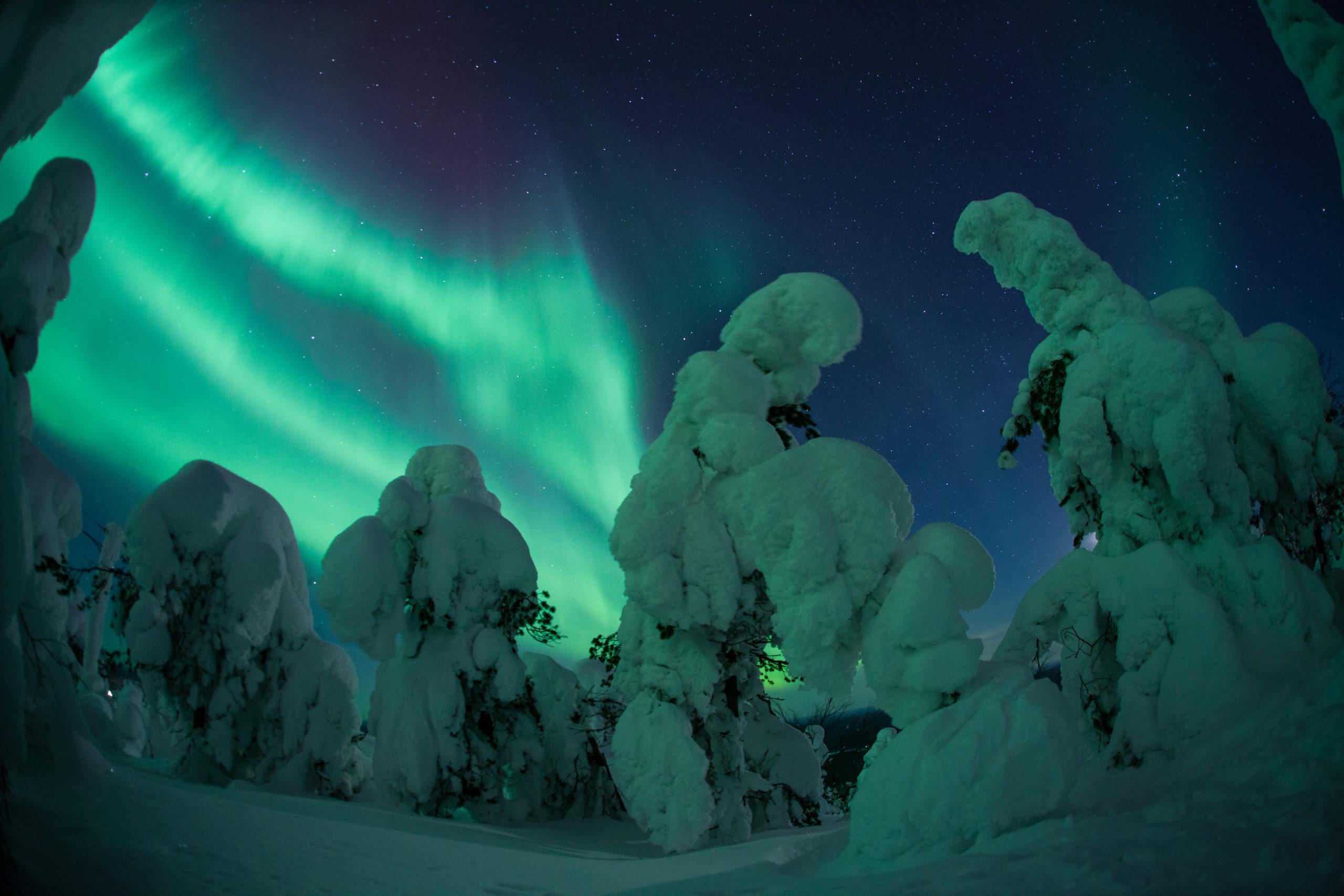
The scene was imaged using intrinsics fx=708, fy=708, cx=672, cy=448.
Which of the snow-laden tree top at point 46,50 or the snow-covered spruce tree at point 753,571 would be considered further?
the snow-covered spruce tree at point 753,571

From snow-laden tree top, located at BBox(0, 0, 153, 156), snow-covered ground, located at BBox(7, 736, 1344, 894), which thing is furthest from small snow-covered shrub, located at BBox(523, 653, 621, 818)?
snow-laden tree top, located at BBox(0, 0, 153, 156)

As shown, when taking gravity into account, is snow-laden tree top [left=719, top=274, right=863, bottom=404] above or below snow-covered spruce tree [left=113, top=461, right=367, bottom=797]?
above

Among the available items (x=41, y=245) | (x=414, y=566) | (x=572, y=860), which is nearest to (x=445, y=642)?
(x=414, y=566)

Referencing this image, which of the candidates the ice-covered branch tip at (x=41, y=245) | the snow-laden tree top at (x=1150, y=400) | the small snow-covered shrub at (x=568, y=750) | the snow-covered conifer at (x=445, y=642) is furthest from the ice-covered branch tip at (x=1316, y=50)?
the small snow-covered shrub at (x=568, y=750)

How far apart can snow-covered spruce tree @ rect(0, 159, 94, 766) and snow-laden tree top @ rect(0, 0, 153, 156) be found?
1406 mm

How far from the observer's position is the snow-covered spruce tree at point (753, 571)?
7.26 m

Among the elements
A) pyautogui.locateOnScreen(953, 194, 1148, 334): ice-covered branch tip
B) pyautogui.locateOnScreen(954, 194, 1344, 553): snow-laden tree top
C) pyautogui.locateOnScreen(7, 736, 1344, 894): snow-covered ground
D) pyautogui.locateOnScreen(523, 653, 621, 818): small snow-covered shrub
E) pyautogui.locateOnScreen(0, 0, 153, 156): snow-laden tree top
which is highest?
pyautogui.locateOnScreen(953, 194, 1148, 334): ice-covered branch tip

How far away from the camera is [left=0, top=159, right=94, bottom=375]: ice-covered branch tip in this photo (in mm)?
4820

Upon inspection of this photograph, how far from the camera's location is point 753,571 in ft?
28.8

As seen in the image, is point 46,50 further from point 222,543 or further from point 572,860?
point 222,543

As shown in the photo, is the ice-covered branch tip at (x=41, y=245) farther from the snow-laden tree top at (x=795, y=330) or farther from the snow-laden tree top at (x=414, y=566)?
the snow-laden tree top at (x=795, y=330)

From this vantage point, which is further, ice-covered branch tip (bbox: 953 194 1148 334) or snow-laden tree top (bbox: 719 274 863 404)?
ice-covered branch tip (bbox: 953 194 1148 334)

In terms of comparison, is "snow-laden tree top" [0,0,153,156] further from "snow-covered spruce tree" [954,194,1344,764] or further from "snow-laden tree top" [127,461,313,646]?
"snow-covered spruce tree" [954,194,1344,764]

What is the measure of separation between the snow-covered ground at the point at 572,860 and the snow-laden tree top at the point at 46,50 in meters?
3.67
